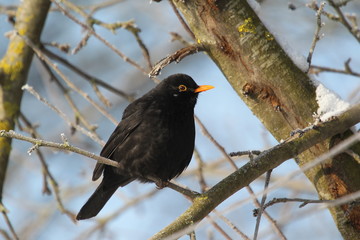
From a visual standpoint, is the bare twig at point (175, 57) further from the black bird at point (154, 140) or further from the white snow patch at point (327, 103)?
the black bird at point (154, 140)

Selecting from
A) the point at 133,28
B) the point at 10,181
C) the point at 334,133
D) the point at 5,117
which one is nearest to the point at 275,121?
the point at 334,133

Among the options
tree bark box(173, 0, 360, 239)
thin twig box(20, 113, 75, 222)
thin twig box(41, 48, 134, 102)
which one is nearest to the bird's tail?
thin twig box(20, 113, 75, 222)

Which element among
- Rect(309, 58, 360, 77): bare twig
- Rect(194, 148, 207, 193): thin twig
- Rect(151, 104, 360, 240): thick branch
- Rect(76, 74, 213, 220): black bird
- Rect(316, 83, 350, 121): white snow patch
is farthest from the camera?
Rect(76, 74, 213, 220): black bird

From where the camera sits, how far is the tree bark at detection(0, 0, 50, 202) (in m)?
3.99

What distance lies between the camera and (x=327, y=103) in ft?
9.41

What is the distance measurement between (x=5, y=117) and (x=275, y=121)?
2175mm

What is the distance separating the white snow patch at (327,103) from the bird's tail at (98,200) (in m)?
2.06

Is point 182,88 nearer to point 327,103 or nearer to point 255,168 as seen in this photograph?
point 327,103

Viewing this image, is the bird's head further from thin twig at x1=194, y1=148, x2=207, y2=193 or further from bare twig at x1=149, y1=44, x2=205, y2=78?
bare twig at x1=149, y1=44, x2=205, y2=78

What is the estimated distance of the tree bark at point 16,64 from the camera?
13.1 ft

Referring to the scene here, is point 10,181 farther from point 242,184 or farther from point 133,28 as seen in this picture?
point 242,184

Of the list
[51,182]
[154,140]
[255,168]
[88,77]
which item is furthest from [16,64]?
[255,168]

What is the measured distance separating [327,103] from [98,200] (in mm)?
2413

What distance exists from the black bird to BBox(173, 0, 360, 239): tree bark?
1.00 metres
